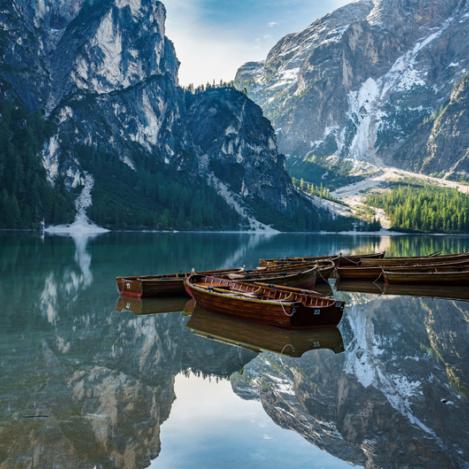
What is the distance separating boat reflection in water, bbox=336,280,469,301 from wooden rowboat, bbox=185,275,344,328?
49.2ft

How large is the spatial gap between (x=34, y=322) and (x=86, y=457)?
17647mm

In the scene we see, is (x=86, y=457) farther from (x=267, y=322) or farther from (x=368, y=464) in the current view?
(x=267, y=322)

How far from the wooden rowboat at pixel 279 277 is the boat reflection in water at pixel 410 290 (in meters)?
4.62

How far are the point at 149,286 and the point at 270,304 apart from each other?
14.1 metres

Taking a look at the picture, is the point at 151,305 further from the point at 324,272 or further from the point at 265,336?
the point at 324,272

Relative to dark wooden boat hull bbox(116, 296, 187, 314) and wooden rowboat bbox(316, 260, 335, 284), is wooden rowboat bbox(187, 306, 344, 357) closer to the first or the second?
dark wooden boat hull bbox(116, 296, 187, 314)

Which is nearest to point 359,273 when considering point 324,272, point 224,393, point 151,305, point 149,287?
point 324,272

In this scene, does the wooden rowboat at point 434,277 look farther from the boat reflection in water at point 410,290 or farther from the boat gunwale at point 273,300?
the boat gunwale at point 273,300

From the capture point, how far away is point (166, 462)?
43.1ft

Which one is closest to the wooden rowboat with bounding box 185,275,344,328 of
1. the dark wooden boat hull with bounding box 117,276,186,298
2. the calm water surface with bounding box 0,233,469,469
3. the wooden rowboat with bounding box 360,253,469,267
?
the calm water surface with bounding box 0,233,469,469

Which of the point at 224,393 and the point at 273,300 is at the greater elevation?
the point at 273,300

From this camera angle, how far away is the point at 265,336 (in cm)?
2719

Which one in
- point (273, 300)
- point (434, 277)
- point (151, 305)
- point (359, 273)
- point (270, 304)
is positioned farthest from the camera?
point (359, 273)

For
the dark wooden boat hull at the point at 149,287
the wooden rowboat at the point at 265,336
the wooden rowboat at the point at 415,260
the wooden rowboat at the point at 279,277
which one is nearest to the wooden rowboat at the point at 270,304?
the wooden rowboat at the point at 265,336
